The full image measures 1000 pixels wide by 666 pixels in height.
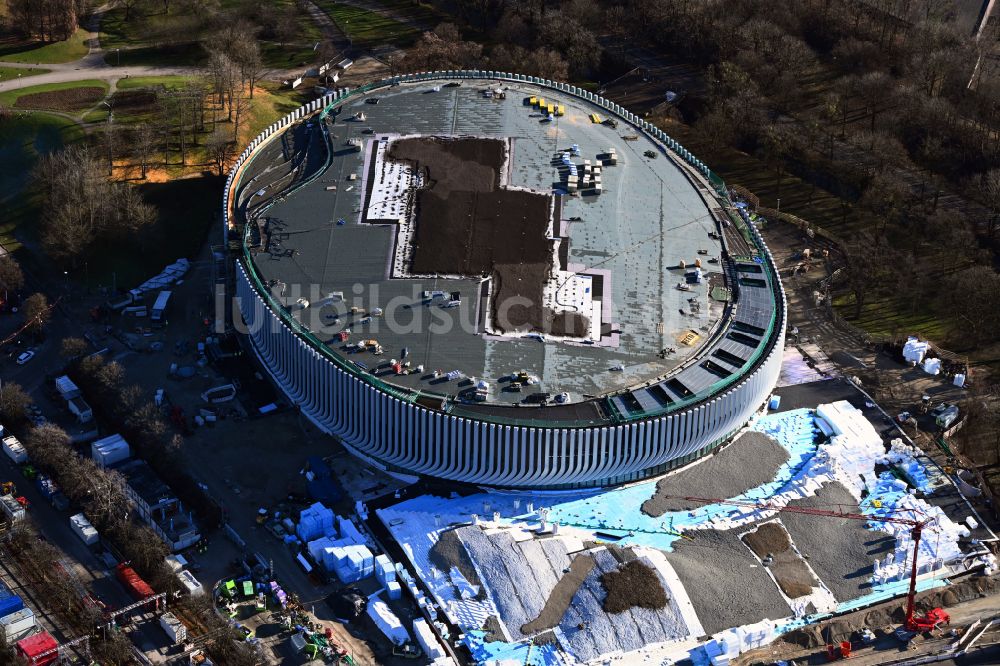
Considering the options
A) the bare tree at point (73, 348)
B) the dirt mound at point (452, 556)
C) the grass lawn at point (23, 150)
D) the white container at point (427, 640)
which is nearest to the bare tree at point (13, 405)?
the bare tree at point (73, 348)

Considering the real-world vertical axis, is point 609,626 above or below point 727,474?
below

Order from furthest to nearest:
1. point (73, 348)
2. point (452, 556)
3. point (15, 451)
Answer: point (73, 348) → point (15, 451) → point (452, 556)

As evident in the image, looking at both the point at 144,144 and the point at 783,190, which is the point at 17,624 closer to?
the point at 144,144

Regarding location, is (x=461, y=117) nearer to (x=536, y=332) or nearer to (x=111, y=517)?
(x=536, y=332)

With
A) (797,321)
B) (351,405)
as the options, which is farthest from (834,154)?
(351,405)

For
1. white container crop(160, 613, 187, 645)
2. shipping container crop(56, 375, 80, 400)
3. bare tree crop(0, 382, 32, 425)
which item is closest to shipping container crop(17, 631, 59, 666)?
white container crop(160, 613, 187, 645)

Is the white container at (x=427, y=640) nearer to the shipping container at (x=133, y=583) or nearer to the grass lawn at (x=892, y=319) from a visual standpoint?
the shipping container at (x=133, y=583)

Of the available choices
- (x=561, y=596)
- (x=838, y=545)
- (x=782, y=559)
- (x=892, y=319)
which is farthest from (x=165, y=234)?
(x=838, y=545)
